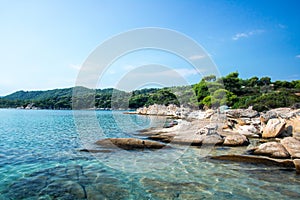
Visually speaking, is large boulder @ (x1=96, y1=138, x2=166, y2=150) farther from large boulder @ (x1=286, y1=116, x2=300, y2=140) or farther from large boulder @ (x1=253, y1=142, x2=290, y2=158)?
large boulder @ (x1=286, y1=116, x2=300, y2=140)

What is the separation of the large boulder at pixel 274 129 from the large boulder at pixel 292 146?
6898 millimetres

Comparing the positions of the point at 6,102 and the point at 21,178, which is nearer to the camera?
the point at 21,178

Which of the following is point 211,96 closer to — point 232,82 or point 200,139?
point 232,82

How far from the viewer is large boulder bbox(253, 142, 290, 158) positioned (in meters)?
11.6

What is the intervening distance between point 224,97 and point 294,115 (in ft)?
124

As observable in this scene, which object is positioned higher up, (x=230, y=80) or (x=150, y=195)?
(x=230, y=80)

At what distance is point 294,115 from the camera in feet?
74.6

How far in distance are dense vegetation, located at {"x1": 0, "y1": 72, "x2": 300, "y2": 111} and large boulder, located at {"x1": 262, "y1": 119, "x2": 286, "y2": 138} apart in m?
22.4

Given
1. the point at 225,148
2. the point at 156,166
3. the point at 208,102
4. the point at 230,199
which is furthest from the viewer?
the point at 208,102

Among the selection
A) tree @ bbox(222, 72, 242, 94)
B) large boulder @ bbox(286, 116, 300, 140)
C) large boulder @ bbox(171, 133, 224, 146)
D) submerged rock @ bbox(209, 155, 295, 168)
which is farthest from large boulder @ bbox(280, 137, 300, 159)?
tree @ bbox(222, 72, 242, 94)

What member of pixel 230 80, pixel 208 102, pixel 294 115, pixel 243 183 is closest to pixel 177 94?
pixel 230 80

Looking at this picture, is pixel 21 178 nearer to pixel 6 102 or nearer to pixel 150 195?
pixel 150 195

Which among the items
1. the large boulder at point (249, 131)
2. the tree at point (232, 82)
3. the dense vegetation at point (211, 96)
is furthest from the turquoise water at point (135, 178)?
the tree at point (232, 82)

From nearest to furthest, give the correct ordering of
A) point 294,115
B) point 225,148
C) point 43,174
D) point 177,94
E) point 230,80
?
1. point 43,174
2. point 225,148
3. point 294,115
4. point 230,80
5. point 177,94
